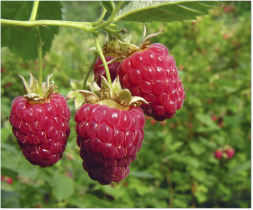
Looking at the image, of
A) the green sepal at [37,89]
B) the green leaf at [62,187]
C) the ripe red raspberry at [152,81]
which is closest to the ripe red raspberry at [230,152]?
the green leaf at [62,187]

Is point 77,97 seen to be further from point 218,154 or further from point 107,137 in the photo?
point 218,154

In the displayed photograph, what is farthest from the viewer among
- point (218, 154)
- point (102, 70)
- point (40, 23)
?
point (218, 154)

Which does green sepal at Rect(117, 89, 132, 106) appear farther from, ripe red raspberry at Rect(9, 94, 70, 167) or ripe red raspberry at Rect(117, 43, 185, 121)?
ripe red raspberry at Rect(9, 94, 70, 167)

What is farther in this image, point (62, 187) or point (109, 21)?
point (62, 187)

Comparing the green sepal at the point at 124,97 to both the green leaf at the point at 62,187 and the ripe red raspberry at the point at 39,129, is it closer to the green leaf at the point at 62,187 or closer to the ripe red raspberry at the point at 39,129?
the ripe red raspberry at the point at 39,129

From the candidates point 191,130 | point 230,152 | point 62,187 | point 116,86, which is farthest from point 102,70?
point 230,152

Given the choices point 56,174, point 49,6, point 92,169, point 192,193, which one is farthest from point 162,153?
point 92,169

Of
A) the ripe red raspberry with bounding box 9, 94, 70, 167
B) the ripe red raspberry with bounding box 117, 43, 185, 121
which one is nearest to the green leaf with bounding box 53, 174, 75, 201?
the ripe red raspberry with bounding box 9, 94, 70, 167

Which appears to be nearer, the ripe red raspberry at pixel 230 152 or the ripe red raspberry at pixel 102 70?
the ripe red raspberry at pixel 102 70
